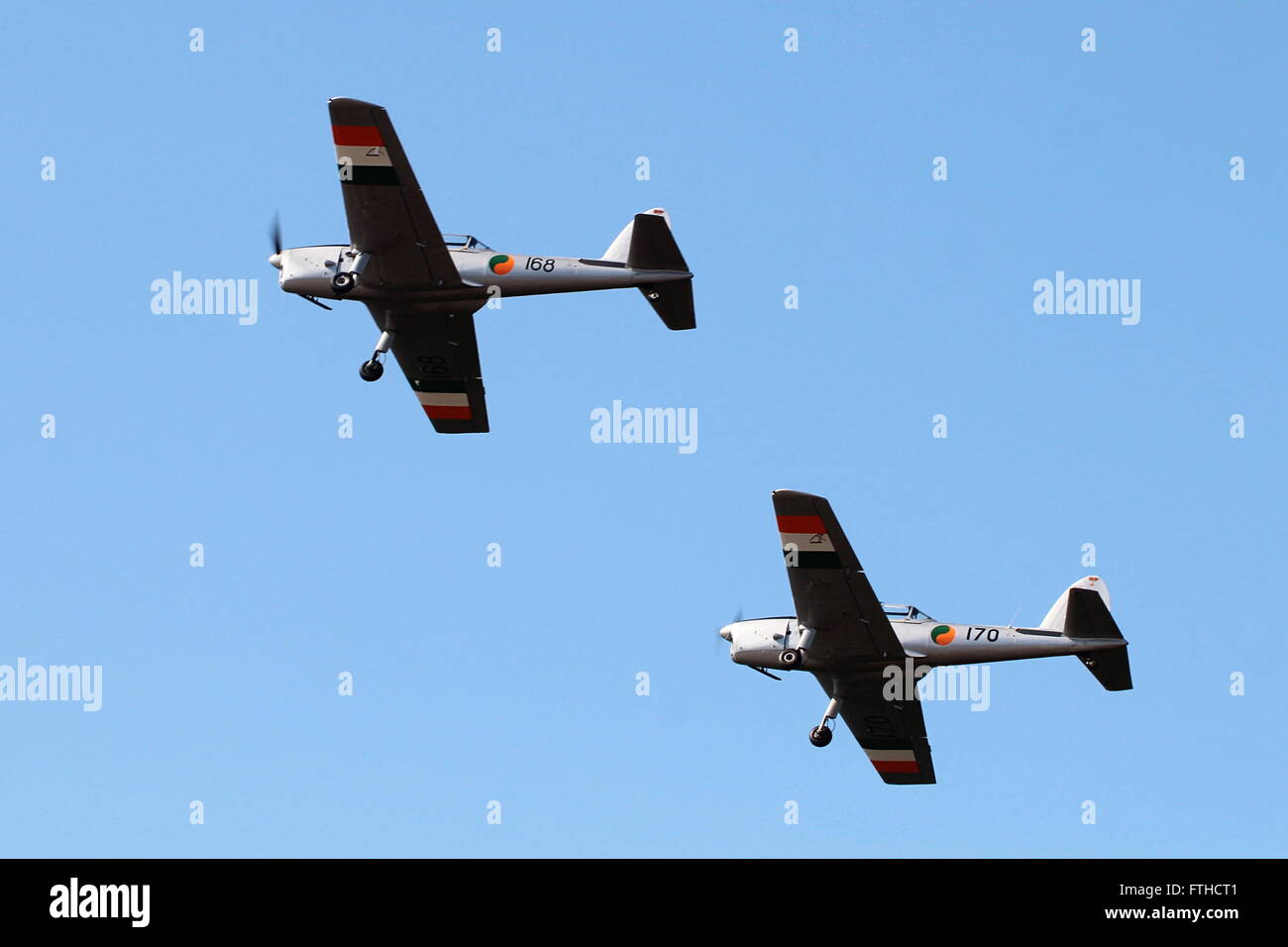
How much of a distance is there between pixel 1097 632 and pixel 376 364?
1415cm

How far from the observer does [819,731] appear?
42500 mm

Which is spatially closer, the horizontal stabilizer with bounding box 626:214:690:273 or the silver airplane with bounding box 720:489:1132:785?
the silver airplane with bounding box 720:489:1132:785

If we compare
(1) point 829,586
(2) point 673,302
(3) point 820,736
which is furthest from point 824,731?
(2) point 673,302

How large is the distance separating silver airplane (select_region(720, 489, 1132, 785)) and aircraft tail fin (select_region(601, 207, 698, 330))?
424 centimetres

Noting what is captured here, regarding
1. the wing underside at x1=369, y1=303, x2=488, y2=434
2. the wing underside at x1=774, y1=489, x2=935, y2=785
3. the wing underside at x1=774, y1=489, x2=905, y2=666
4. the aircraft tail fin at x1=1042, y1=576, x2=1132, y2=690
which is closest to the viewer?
the wing underside at x1=774, y1=489, x2=905, y2=666

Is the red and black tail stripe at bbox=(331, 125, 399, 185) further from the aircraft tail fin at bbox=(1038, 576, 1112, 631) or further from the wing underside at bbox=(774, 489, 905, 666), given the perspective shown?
the aircraft tail fin at bbox=(1038, 576, 1112, 631)

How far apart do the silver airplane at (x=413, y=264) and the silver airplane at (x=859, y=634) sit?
15.7 ft

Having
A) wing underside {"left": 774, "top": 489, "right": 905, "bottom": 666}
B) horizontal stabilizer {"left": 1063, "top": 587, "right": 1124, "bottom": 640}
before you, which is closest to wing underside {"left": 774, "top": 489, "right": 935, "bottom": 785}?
wing underside {"left": 774, "top": 489, "right": 905, "bottom": 666}

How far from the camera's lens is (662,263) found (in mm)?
41312

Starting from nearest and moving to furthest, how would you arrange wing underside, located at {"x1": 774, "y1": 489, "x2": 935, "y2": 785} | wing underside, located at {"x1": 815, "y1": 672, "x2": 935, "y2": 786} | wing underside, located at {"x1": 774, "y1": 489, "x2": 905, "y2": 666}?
wing underside, located at {"x1": 774, "y1": 489, "x2": 905, "y2": 666} → wing underside, located at {"x1": 774, "y1": 489, "x2": 935, "y2": 785} → wing underside, located at {"x1": 815, "y1": 672, "x2": 935, "y2": 786}

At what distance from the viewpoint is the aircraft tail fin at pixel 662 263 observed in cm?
4119

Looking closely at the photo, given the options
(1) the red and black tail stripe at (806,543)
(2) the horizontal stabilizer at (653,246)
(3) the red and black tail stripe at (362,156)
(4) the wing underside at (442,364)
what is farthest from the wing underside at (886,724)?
(3) the red and black tail stripe at (362,156)

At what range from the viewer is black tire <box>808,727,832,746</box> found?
42438 millimetres
